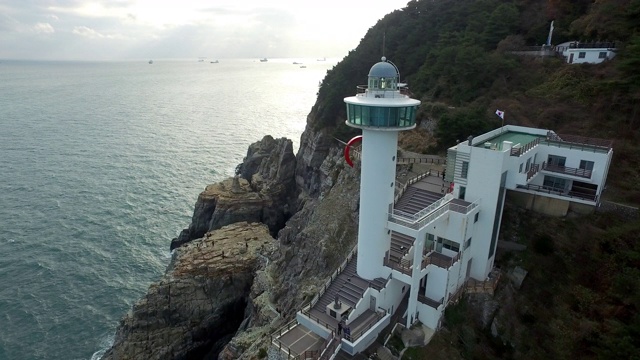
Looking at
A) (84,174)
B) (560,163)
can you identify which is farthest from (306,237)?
(84,174)

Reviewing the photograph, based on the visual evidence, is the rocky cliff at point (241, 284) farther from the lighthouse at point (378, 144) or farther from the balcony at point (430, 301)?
the balcony at point (430, 301)

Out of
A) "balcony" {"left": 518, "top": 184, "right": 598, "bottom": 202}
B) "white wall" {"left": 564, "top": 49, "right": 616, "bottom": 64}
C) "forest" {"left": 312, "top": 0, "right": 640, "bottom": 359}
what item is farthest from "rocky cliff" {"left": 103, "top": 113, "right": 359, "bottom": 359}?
"white wall" {"left": 564, "top": 49, "right": 616, "bottom": 64}

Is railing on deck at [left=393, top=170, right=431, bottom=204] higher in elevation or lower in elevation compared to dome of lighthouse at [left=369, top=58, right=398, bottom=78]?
lower

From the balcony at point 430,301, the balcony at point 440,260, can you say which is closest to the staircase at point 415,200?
the balcony at point 440,260

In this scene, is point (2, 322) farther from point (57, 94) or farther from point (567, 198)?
point (57, 94)

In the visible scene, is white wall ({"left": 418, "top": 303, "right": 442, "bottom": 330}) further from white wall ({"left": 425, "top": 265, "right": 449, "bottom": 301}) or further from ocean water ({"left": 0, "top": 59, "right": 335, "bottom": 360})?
ocean water ({"left": 0, "top": 59, "right": 335, "bottom": 360})
